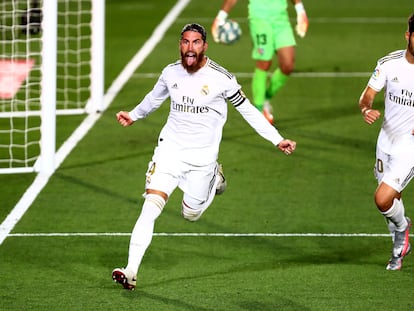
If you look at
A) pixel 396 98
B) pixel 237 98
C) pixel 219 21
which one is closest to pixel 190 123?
pixel 237 98

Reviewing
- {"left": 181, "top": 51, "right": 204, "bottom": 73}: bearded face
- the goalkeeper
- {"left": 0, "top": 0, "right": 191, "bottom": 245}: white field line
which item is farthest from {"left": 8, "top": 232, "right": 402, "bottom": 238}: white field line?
the goalkeeper

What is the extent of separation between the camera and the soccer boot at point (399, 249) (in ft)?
34.1

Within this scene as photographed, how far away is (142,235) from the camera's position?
31.4 ft

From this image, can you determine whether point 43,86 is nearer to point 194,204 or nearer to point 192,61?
point 194,204

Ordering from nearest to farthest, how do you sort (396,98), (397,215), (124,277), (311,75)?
(124,277), (396,98), (397,215), (311,75)

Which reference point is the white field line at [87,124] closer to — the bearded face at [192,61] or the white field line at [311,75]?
the white field line at [311,75]

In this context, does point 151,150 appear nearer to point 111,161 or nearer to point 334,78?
point 111,161

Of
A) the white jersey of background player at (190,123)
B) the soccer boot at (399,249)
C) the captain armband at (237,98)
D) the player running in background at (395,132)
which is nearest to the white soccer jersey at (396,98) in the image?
the player running in background at (395,132)

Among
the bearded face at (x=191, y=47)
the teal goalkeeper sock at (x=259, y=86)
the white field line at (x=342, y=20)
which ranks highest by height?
the bearded face at (x=191, y=47)

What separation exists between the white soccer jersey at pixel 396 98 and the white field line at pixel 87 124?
352 centimetres

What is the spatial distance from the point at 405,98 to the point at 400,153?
450 millimetres

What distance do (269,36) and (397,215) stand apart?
5.39m

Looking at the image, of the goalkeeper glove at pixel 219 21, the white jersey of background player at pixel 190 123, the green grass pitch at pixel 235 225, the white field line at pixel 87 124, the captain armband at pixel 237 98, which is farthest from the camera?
the goalkeeper glove at pixel 219 21

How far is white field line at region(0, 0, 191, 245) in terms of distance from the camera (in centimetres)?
1205
